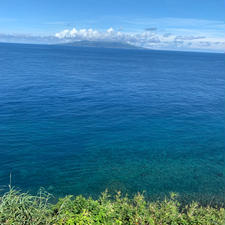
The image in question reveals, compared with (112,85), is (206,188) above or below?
below

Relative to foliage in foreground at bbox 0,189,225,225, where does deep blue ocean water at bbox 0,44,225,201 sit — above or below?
below

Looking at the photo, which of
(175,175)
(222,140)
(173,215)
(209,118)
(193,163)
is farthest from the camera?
(209,118)

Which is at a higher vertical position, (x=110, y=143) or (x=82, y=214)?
(x=82, y=214)

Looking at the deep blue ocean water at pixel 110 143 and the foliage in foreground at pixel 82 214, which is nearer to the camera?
the foliage in foreground at pixel 82 214

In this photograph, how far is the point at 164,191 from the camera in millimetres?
26719

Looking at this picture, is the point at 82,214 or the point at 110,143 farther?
the point at 110,143

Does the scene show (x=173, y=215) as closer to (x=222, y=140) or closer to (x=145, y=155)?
(x=145, y=155)

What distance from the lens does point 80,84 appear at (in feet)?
255

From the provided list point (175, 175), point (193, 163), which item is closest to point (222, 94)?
point (193, 163)

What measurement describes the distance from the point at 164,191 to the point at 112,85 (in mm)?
57433

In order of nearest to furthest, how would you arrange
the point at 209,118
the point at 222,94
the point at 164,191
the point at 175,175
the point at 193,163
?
1. the point at 164,191
2. the point at 175,175
3. the point at 193,163
4. the point at 209,118
5. the point at 222,94

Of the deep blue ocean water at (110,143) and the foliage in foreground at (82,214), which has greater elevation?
the foliage in foreground at (82,214)

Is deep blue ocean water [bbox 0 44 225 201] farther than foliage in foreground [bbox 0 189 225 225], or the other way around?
deep blue ocean water [bbox 0 44 225 201]

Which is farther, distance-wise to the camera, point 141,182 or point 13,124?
point 13,124
